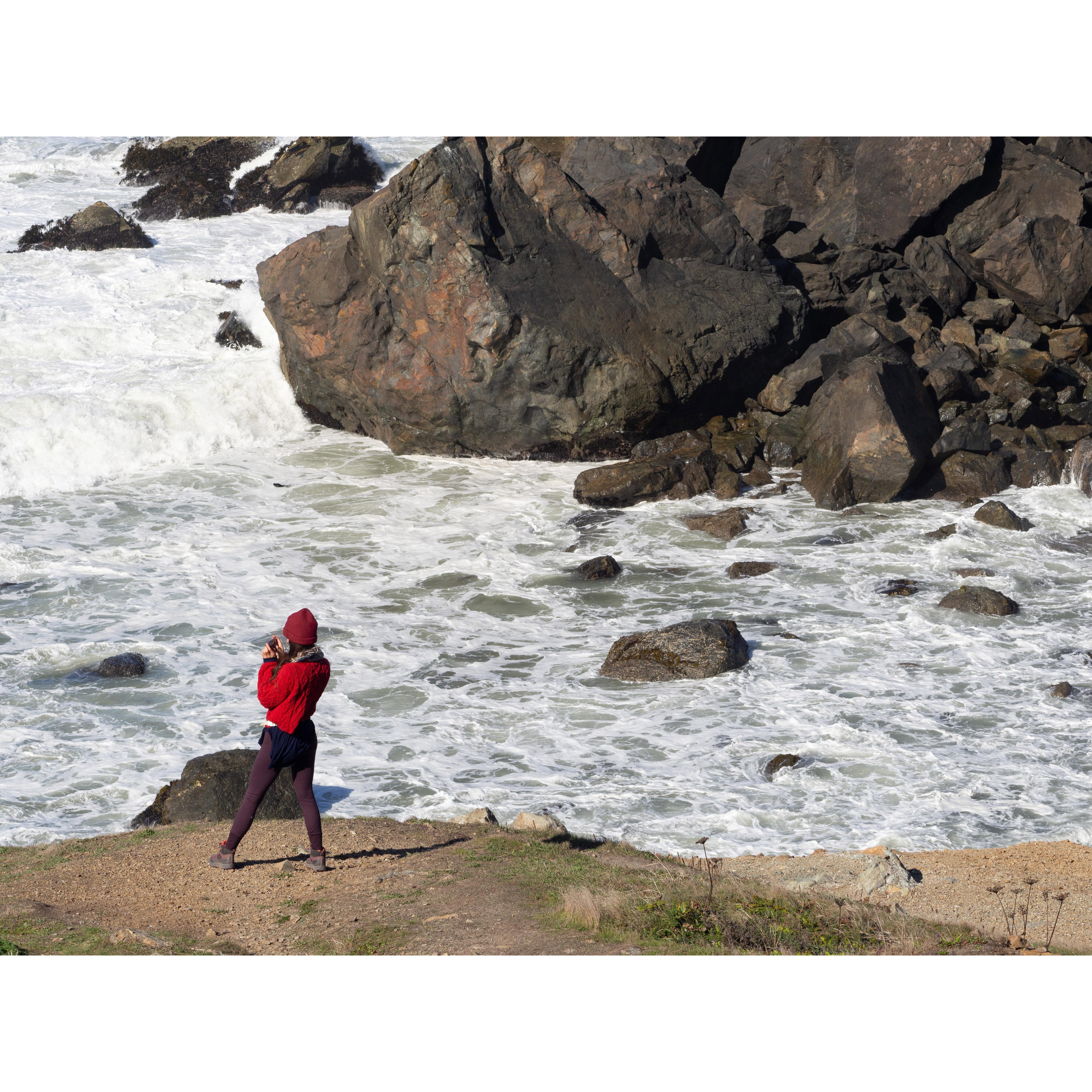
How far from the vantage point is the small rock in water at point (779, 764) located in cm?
1207

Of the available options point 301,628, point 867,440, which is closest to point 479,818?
point 301,628

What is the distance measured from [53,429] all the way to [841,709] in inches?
683

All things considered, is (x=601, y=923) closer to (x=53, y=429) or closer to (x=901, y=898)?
(x=901, y=898)

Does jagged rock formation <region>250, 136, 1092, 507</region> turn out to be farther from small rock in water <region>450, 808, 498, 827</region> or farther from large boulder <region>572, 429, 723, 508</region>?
small rock in water <region>450, 808, 498, 827</region>

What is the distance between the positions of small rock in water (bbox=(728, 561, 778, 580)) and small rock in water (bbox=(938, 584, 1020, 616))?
282cm

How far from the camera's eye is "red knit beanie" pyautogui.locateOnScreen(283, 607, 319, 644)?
8.32 m

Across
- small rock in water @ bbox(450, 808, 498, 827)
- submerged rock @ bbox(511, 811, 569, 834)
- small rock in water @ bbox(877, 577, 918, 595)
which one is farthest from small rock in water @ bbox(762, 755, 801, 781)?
small rock in water @ bbox(877, 577, 918, 595)

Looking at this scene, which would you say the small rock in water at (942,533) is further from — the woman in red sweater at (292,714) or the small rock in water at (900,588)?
the woman in red sweater at (292,714)

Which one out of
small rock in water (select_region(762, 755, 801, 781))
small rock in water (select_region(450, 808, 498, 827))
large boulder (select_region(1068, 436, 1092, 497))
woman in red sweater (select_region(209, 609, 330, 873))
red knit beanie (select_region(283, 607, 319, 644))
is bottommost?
small rock in water (select_region(762, 755, 801, 781))

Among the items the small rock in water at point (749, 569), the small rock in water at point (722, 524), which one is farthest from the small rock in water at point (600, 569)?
the small rock in water at point (722, 524)

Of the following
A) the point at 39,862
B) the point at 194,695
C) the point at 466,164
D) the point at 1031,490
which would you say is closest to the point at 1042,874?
the point at 39,862

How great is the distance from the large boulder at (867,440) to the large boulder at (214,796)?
1298cm

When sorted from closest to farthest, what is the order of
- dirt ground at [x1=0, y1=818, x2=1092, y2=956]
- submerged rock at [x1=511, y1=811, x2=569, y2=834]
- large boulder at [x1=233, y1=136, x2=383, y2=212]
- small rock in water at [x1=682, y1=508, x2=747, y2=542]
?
dirt ground at [x1=0, y1=818, x2=1092, y2=956] → submerged rock at [x1=511, y1=811, x2=569, y2=834] → small rock in water at [x1=682, y1=508, x2=747, y2=542] → large boulder at [x1=233, y1=136, x2=383, y2=212]

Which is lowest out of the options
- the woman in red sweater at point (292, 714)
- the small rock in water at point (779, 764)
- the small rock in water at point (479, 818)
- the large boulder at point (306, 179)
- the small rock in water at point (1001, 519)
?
the small rock in water at point (779, 764)
